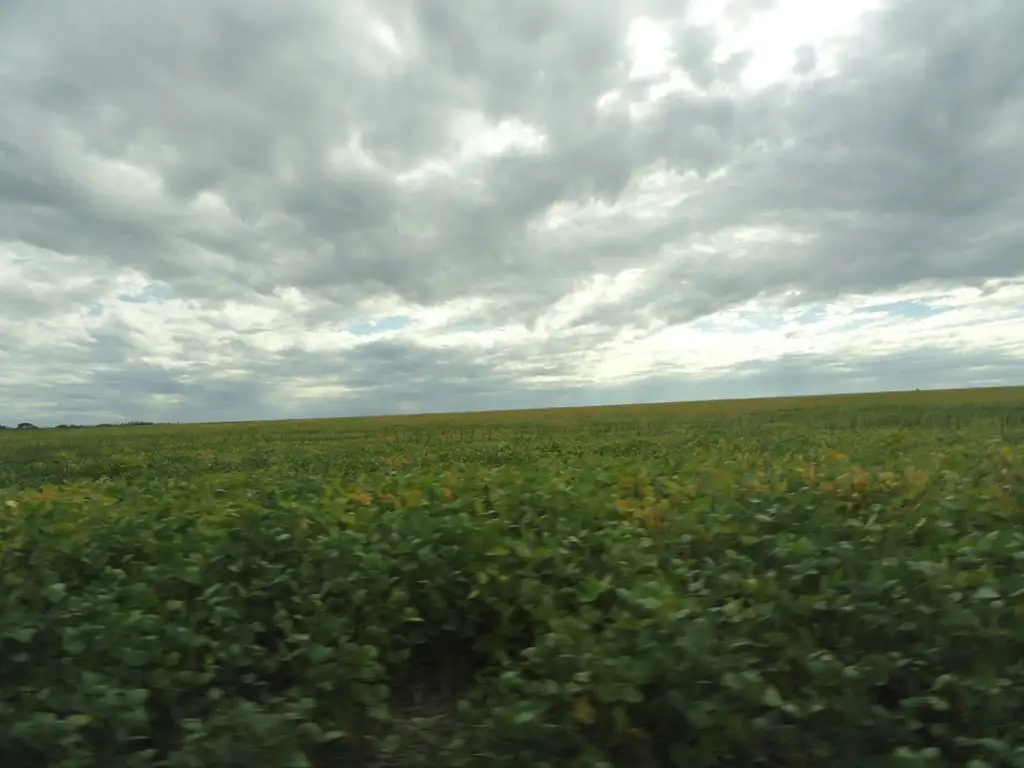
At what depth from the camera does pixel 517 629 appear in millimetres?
4434

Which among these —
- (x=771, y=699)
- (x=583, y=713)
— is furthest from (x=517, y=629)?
(x=771, y=699)

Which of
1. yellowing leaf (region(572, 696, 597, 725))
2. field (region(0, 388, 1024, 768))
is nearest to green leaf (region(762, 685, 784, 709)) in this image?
field (region(0, 388, 1024, 768))

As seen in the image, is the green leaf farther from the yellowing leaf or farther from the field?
the yellowing leaf

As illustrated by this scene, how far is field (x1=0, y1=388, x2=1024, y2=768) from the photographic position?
126 inches

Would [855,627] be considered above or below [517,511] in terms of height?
below

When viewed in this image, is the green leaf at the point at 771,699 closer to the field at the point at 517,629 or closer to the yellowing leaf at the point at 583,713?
the field at the point at 517,629

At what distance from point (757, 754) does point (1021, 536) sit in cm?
247

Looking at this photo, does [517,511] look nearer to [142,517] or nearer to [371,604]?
[371,604]

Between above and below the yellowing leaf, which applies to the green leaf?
above

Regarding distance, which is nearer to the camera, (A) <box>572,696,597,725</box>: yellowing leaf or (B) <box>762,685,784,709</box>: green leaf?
(B) <box>762,685,784,709</box>: green leaf

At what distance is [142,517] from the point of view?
559cm

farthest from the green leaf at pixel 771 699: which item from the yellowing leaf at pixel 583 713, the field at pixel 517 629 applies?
the yellowing leaf at pixel 583 713

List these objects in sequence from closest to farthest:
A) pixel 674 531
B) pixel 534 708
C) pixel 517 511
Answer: pixel 534 708, pixel 674 531, pixel 517 511

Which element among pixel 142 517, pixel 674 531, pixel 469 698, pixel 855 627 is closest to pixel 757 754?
pixel 855 627
